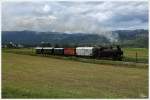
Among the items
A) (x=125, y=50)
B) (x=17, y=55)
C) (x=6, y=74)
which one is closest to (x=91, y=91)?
(x=6, y=74)

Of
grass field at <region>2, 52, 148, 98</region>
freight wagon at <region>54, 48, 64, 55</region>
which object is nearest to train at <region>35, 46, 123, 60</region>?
freight wagon at <region>54, 48, 64, 55</region>

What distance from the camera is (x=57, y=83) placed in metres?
7.99

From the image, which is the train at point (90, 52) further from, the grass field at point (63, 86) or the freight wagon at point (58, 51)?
the grass field at point (63, 86)

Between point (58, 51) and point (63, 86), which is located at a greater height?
point (58, 51)

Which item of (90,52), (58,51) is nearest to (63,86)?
(90,52)

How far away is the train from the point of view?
16.6 meters

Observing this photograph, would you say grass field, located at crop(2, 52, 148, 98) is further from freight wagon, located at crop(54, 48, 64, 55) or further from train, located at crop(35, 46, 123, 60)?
freight wagon, located at crop(54, 48, 64, 55)

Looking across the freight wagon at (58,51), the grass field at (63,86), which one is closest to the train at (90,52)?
the freight wagon at (58,51)

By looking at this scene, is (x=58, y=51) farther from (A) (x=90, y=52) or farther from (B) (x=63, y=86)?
(B) (x=63, y=86)

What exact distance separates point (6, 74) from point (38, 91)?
1667 millimetres

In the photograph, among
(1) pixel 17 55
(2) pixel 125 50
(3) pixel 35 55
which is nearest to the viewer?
(1) pixel 17 55

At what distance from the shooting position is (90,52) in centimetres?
1856

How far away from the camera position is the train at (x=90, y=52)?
54.5 feet

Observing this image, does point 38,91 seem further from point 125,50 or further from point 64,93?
point 125,50
